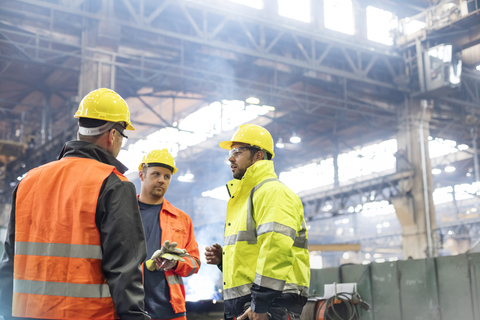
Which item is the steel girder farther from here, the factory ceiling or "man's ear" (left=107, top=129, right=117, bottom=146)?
"man's ear" (left=107, top=129, right=117, bottom=146)

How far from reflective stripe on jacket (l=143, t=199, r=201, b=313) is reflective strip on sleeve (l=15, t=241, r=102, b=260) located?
1.75 m

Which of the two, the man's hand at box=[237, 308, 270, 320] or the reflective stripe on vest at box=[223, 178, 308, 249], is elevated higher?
the reflective stripe on vest at box=[223, 178, 308, 249]

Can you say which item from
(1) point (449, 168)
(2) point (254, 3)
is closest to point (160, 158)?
(2) point (254, 3)

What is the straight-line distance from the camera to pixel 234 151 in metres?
3.68

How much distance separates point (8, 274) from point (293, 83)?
16.7 metres

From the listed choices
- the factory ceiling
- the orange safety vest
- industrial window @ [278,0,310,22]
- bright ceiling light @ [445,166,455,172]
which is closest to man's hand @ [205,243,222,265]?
the orange safety vest

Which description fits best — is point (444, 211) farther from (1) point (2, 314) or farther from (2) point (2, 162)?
(1) point (2, 314)

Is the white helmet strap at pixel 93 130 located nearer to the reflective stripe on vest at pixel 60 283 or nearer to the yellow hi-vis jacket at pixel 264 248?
the reflective stripe on vest at pixel 60 283

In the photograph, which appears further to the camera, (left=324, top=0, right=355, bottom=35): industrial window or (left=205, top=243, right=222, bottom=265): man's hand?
(left=324, top=0, right=355, bottom=35): industrial window

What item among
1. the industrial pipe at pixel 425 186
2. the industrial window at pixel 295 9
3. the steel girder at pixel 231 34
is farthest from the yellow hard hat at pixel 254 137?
the industrial pipe at pixel 425 186

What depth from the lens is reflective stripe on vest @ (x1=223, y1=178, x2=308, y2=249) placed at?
2.97 metres

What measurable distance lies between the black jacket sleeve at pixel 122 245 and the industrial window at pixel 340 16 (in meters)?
17.2

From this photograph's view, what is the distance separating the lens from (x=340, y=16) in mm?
18562

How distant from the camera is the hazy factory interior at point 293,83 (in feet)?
41.3
